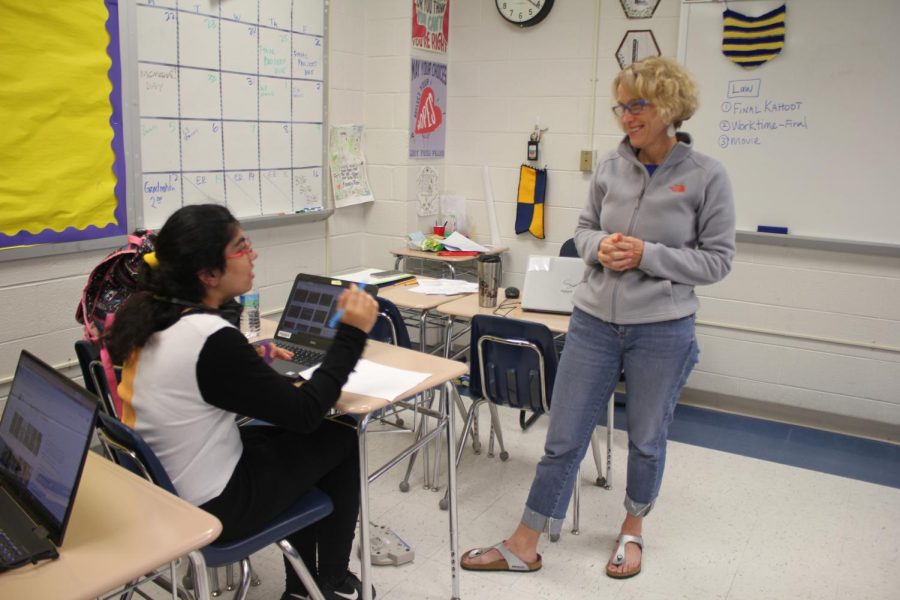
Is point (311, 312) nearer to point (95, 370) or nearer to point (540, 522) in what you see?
point (95, 370)

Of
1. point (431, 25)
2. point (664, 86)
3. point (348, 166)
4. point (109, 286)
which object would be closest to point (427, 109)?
point (431, 25)

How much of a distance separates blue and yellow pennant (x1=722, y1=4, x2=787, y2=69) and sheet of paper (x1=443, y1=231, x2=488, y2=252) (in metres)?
1.68

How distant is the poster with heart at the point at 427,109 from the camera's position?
4383mm

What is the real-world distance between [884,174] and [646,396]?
2122 millimetres

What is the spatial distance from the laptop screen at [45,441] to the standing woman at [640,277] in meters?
1.47

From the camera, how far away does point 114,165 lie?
295 centimetres

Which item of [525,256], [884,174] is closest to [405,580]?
[525,256]

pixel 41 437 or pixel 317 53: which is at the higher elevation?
pixel 317 53

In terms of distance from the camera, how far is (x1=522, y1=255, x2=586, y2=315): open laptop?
2996 millimetres

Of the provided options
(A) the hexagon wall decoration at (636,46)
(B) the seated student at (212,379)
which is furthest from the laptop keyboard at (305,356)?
(A) the hexagon wall decoration at (636,46)

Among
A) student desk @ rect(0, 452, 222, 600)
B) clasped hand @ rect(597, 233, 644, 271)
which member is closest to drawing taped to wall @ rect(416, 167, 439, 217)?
clasped hand @ rect(597, 233, 644, 271)

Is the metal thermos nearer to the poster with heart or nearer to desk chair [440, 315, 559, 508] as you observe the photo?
desk chair [440, 315, 559, 508]

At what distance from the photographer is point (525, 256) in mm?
4668

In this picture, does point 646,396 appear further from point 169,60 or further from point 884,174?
point 169,60
